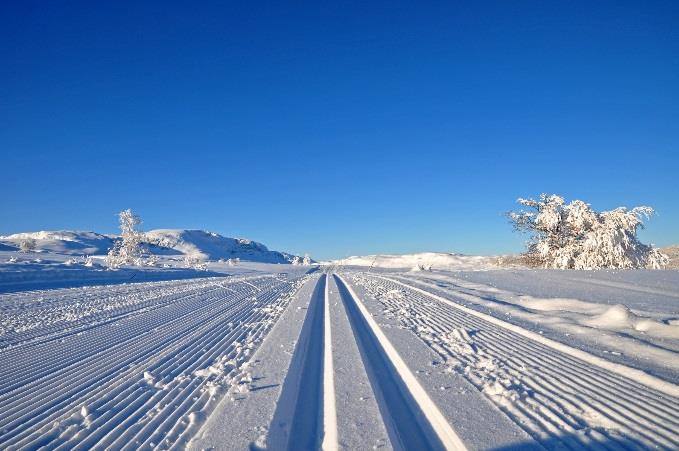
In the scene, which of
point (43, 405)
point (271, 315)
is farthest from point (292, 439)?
point (271, 315)

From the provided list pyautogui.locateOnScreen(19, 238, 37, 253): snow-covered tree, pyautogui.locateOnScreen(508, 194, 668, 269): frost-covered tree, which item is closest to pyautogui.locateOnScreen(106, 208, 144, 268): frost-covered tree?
pyautogui.locateOnScreen(19, 238, 37, 253): snow-covered tree

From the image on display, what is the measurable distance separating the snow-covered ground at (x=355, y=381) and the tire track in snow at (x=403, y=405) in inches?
0.8

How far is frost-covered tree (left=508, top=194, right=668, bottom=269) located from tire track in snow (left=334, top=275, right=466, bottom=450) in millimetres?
21119

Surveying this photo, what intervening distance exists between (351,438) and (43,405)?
3549 millimetres

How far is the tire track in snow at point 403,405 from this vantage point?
11.0 feet

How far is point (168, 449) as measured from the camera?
10.9 ft

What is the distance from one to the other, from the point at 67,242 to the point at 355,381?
95.6m

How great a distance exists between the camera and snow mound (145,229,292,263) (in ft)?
363

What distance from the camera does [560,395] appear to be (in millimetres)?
4082

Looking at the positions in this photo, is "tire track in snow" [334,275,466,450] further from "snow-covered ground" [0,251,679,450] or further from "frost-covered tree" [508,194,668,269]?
"frost-covered tree" [508,194,668,269]

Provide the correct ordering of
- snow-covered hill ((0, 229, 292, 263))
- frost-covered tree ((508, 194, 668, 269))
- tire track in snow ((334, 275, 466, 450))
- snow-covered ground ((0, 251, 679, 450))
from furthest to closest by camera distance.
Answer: snow-covered hill ((0, 229, 292, 263)) → frost-covered tree ((508, 194, 668, 269)) → snow-covered ground ((0, 251, 679, 450)) → tire track in snow ((334, 275, 466, 450))

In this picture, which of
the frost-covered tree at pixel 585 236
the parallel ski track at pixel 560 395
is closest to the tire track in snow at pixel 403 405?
the parallel ski track at pixel 560 395

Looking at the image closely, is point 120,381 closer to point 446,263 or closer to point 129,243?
point 129,243

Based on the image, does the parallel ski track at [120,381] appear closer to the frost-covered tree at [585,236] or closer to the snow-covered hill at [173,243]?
the frost-covered tree at [585,236]
